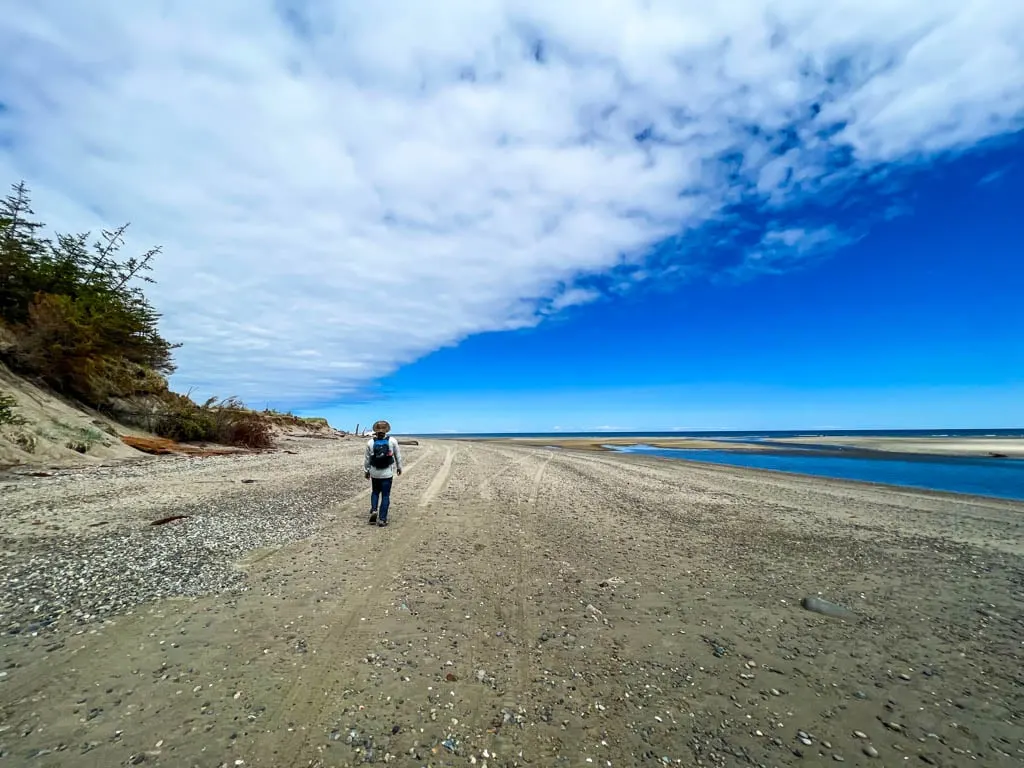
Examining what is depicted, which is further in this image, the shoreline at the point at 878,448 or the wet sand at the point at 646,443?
the wet sand at the point at 646,443

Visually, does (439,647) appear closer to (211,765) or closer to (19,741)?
(211,765)

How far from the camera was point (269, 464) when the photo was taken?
861 inches

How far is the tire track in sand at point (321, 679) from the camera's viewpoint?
358 centimetres

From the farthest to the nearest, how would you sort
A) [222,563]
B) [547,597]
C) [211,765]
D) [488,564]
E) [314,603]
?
[488,564], [222,563], [547,597], [314,603], [211,765]

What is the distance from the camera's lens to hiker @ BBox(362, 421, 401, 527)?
10.6 metres

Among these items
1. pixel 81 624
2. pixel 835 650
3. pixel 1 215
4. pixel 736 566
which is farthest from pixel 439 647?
pixel 1 215

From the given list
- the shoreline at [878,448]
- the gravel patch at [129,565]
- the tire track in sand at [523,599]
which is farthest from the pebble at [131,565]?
the shoreline at [878,448]

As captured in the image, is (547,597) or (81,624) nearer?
(81,624)

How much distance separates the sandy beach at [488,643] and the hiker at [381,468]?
741 millimetres

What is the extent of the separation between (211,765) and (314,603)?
2840 millimetres

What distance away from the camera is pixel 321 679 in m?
4.53

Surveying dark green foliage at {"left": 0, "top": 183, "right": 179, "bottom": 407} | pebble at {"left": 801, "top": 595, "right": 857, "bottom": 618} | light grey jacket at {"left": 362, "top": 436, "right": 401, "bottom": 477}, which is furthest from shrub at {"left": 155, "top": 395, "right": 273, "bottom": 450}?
pebble at {"left": 801, "top": 595, "right": 857, "bottom": 618}

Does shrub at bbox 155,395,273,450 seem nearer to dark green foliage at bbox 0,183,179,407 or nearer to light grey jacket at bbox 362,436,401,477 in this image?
dark green foliage at bbox 0,183,179,407

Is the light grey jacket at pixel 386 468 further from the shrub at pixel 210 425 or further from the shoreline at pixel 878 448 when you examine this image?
the shoreline at pixel 878 448
